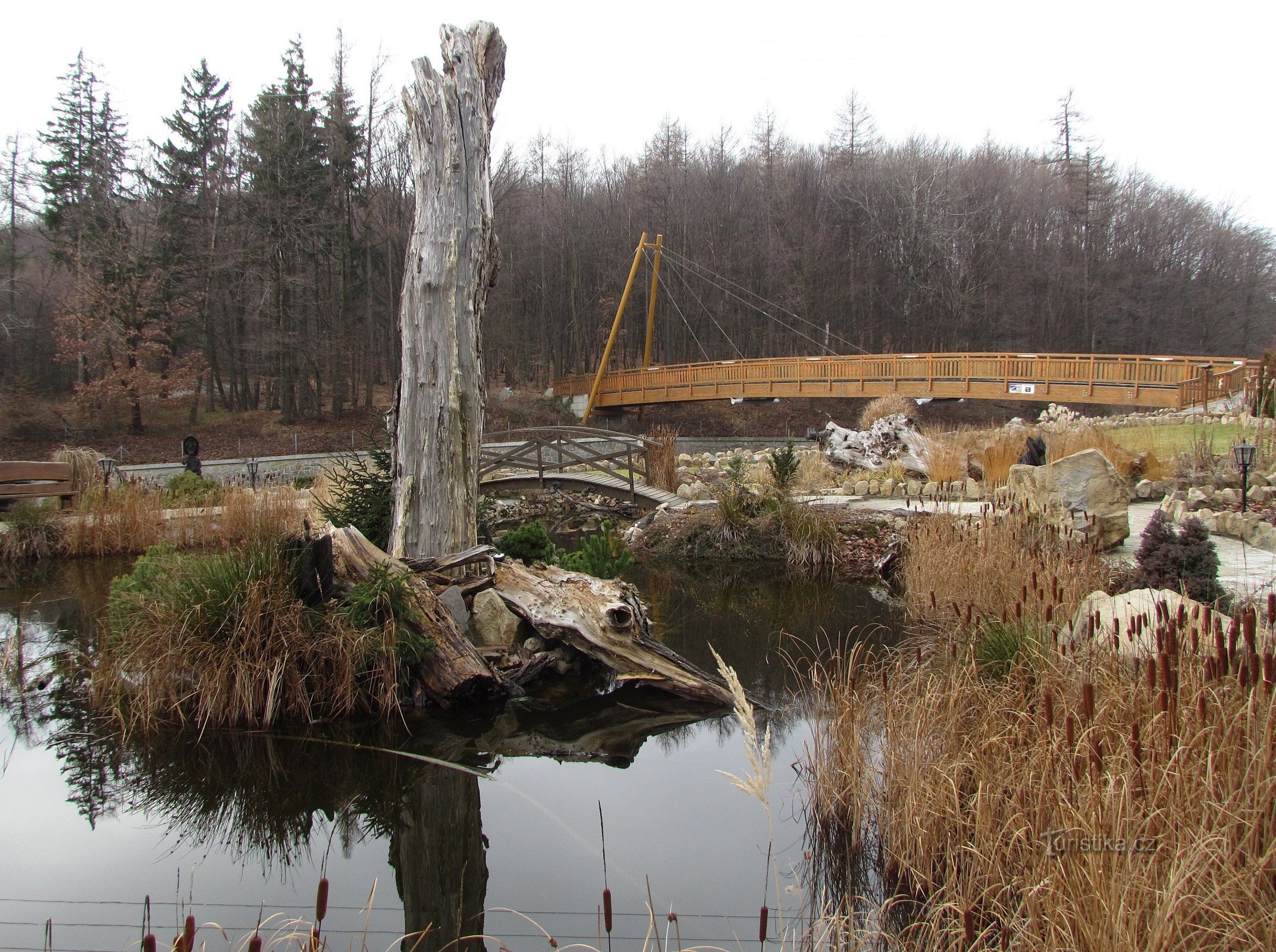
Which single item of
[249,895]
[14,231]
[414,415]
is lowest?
[249,895]

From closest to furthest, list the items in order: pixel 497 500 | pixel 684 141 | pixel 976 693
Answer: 1. pixel 976 693
2. pixel 497 500
3. pixel 684 141

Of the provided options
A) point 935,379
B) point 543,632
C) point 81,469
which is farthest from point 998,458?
point 935,379

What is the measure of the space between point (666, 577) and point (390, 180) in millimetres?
25343

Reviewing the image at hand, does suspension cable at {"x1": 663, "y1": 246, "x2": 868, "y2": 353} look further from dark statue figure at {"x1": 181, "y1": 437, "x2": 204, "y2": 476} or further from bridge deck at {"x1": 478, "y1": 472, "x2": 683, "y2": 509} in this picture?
dark statue figure at {"x1": 181, "y1": 437, "x2": 204, "y2": 476}

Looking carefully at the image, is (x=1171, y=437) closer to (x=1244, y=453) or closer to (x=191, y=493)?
(x=1244, y=453)

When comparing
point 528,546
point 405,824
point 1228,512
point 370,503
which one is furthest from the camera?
point 1228,512

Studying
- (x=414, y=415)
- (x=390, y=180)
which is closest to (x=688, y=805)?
(x=414, y=415)

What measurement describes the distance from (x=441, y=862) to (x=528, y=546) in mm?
3891

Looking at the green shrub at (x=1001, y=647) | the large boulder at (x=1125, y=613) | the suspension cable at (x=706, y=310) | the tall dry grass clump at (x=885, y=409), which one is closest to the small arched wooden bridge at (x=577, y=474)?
the tall dry grass clump at (x=885, y=409)

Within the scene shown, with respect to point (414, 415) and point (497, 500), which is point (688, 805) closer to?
point (414, 415)

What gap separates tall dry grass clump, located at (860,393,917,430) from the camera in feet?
60.6

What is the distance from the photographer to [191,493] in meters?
12.2

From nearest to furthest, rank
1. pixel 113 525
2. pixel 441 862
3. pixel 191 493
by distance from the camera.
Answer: pixel 441 862, pixel 113 525, pixel 191 493

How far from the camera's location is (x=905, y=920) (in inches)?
119
